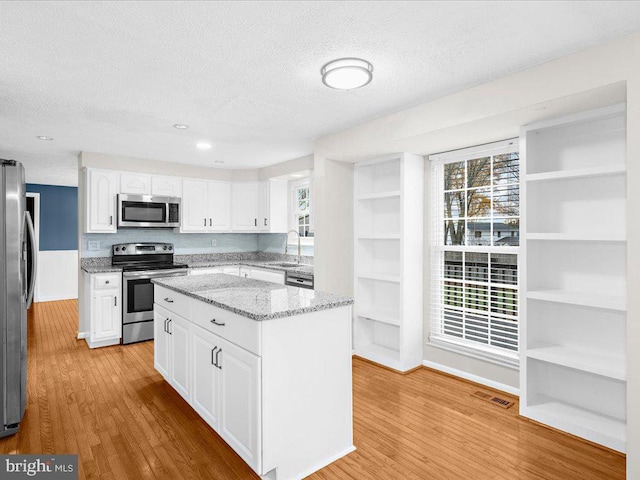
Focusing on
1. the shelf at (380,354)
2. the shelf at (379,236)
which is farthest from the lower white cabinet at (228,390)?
the shelf at (379,236)

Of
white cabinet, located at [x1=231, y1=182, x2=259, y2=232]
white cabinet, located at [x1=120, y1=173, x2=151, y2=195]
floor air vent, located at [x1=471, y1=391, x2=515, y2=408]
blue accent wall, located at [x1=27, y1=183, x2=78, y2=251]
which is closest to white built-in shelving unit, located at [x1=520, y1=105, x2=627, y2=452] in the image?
floor air vent, located at [x1=471, y1=391, x2=515, y2=408]

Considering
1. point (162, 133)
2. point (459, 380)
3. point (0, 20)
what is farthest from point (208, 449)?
point (162, 133)

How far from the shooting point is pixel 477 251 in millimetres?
3316

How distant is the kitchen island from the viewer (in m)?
1.94

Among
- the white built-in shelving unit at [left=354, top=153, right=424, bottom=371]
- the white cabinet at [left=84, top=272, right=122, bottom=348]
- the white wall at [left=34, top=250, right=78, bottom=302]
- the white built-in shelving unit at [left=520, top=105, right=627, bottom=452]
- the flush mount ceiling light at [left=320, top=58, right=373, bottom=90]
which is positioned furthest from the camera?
the white wall at [left=34, top=250, right=78, bottom=302]

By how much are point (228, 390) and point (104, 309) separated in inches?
116

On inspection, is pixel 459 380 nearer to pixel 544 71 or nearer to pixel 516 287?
pixel 516 287

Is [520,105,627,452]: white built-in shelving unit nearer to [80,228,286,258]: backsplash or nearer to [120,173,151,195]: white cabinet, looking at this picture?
[80,228,286,258]: backsplash

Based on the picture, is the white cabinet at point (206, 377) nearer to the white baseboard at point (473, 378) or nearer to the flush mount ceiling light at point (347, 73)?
the flush mount ceiling light at point (347, 73)

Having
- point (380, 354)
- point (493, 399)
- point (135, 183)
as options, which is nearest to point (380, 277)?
point (380, 354)

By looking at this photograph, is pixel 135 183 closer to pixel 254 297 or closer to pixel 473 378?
pixel 254 297

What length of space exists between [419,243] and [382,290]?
26.9 inches

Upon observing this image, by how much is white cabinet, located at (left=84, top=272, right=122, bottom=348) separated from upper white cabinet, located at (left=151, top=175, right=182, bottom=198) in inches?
48.7

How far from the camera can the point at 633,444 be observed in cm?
189
